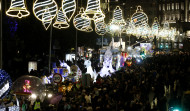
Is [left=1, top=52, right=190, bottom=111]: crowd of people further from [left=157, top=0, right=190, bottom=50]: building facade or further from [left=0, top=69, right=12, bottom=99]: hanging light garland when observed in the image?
[left=157, top=0, right=190, bottom=50]: building facade

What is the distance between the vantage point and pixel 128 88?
14.0m

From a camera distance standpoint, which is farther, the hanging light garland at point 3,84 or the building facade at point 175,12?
the building facade at point 175,12

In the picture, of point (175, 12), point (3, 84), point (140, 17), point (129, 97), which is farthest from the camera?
point (175, 12)

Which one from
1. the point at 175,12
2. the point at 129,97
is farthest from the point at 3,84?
the point at 175,12

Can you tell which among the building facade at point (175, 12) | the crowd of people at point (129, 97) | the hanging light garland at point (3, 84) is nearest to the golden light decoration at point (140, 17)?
the crowd of people at point (129, 97)

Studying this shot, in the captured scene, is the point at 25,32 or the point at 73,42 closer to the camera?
the point at 25,32

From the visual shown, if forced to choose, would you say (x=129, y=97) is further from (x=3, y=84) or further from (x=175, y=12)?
(x=175, y=12)

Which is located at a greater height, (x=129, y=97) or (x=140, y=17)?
(x=140, y=17)

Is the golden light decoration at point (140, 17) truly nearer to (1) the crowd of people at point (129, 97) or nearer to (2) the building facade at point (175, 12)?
(1) the crowd of people at point (129, 97)

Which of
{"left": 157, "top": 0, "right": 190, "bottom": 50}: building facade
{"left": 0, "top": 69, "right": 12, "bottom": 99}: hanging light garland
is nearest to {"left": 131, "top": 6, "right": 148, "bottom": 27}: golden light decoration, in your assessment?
{"left": 0, "top": 69, "right": 12, "bottom": 99}: hanging light garland

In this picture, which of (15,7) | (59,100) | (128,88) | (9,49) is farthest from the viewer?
(9,49)

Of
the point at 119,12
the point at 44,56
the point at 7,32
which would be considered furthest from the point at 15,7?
the point at 44,56

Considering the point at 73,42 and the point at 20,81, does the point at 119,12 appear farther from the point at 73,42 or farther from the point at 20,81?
the point at 73,42

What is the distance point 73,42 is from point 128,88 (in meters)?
20.1
